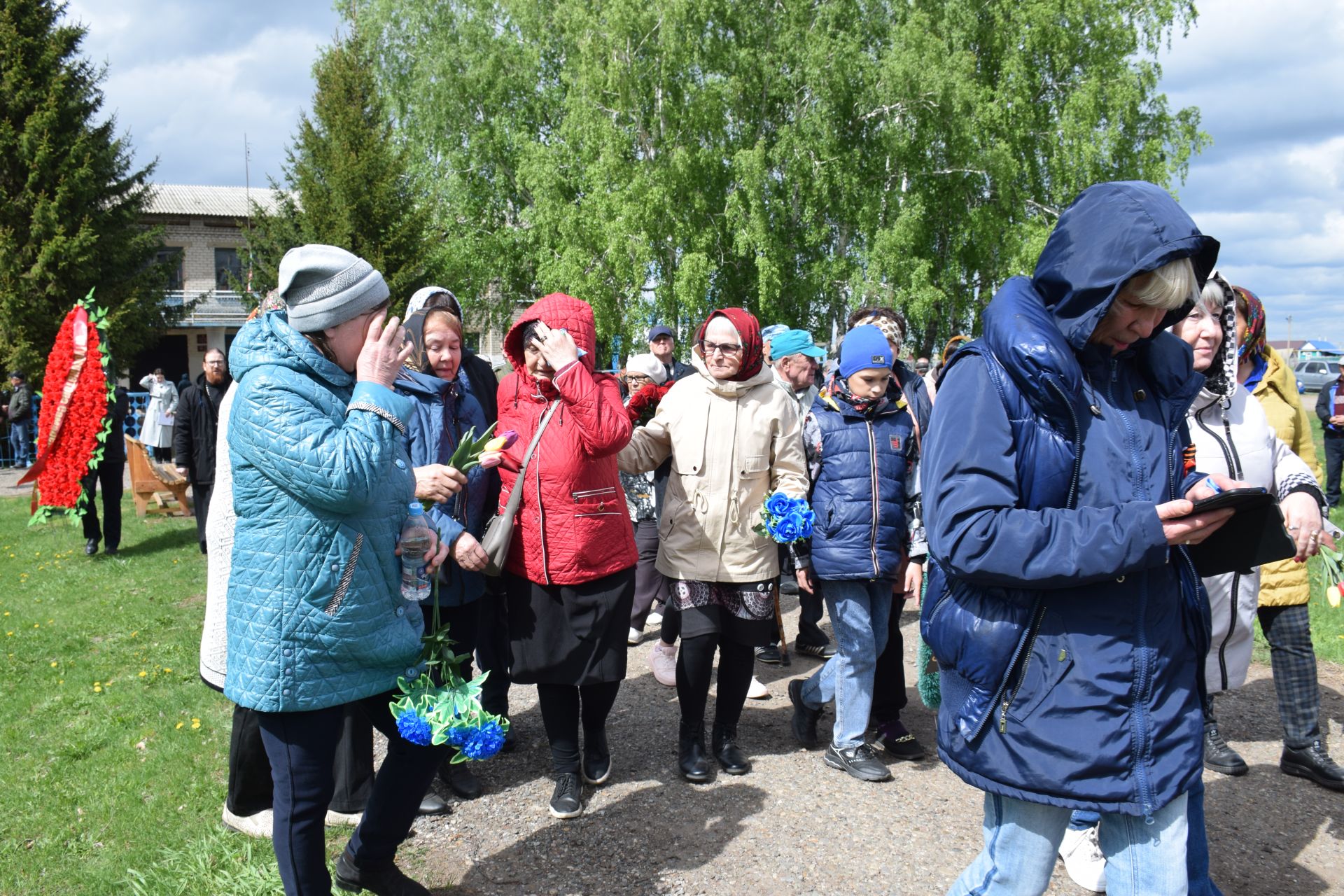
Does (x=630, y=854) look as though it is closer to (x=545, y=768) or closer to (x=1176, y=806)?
(x=545, y=768)

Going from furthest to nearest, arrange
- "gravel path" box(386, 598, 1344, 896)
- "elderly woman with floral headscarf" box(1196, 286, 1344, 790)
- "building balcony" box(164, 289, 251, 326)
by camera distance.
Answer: "building balcony" box(164, 289, 251, 326)
"elderly woman with floral headscarf" box(1196, 286, 1344, 790)
"gravel path" box(386, 598, 1344, 896)

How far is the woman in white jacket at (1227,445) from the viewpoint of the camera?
11.1 feet

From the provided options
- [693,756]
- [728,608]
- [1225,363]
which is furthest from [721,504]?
[1225,363]

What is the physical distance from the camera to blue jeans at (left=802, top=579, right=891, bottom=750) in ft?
13.3

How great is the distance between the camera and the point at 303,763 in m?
2.52

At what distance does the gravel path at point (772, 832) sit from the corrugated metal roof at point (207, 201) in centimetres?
3674

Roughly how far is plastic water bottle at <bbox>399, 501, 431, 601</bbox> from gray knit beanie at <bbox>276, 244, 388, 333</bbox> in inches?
23.9

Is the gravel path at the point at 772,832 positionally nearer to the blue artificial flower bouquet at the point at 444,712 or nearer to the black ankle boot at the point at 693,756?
the black ankle boot at the point at 693,756

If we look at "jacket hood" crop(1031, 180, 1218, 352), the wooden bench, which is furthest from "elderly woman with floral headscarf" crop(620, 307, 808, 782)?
the wooden bench

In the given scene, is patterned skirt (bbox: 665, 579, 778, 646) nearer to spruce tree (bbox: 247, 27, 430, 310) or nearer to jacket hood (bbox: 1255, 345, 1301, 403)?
jacket hood (bbox: 1255, 345, 1301, 403)

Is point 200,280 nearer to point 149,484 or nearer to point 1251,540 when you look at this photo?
point 149,484

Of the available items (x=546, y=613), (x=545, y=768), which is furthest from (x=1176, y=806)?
(x=545, y=768)

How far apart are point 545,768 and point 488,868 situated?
89cm

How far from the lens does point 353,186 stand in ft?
62.7
